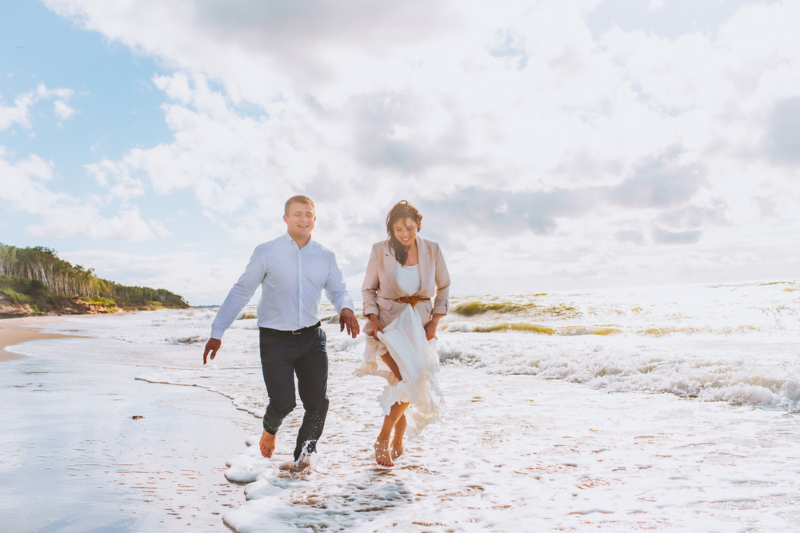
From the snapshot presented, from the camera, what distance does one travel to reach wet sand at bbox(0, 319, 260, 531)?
111 inches

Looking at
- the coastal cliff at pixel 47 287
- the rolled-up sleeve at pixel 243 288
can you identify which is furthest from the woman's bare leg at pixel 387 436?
the coastal cliff at pixel 47 287

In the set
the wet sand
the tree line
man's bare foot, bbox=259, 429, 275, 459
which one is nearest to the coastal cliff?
the tree line

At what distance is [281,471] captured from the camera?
3.67 meters

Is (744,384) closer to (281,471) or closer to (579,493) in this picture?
(579,493)

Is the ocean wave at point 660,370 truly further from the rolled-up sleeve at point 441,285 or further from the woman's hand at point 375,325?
the woman's hand at point 375,325

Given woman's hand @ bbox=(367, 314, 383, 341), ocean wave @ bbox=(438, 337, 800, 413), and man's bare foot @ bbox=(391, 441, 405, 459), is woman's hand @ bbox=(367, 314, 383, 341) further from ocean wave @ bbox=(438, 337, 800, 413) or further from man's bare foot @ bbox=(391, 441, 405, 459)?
ocean wave @ bbox=(438, 337, 800, 413)

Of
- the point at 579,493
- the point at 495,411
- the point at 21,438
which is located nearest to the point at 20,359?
the point at 21,438

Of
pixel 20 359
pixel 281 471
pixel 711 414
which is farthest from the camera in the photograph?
pixel 20 359

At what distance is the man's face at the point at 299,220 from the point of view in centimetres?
352

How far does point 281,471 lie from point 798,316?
16.6 meters

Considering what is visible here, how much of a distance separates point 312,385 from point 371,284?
916mm

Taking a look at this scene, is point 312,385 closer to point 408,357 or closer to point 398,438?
point 408,357

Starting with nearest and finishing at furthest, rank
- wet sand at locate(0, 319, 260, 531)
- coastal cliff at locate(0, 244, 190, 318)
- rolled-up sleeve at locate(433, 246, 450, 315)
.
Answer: wet sand at locate(0, 319, 260, 531), rolled-up sleeve at locate(433, 246, 450, 315), coastal cliff at locate(0, 244, 190, 318)

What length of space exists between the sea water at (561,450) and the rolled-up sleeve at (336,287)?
1.36 m
